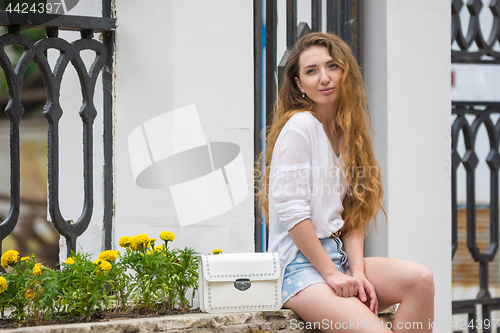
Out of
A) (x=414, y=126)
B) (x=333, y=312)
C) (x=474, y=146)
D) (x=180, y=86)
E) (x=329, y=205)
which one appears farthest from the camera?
(x=474, y=146)

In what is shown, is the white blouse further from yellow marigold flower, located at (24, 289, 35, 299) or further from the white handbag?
yellow marigold flower, located at (24, 289, 35, 299)

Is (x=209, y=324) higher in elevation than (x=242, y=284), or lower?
lower

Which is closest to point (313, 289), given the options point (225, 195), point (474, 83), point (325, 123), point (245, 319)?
point (245, 319)

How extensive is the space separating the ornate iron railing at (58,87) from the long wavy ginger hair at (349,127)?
1040mm

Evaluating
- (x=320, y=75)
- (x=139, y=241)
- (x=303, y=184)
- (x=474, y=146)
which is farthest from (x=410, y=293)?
(x=474, y=146)

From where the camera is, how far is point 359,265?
1791 millimetres

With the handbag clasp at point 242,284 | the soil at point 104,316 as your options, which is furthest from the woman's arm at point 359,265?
the soil at point 104,316

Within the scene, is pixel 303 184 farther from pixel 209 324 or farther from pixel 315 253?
pixel 209 324

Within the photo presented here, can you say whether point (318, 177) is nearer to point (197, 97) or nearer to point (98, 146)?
point (197, 97)

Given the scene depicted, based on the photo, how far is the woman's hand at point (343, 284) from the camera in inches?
64.2

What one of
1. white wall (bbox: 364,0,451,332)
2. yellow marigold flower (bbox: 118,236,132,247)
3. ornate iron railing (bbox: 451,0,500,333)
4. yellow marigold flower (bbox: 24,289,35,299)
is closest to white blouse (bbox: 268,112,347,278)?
yellow marigold flower (bbox: 118,236,132,247)

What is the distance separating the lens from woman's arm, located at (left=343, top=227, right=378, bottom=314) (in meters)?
1.68

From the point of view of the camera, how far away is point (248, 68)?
8.59 ft

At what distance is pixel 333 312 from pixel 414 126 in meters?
1.55
